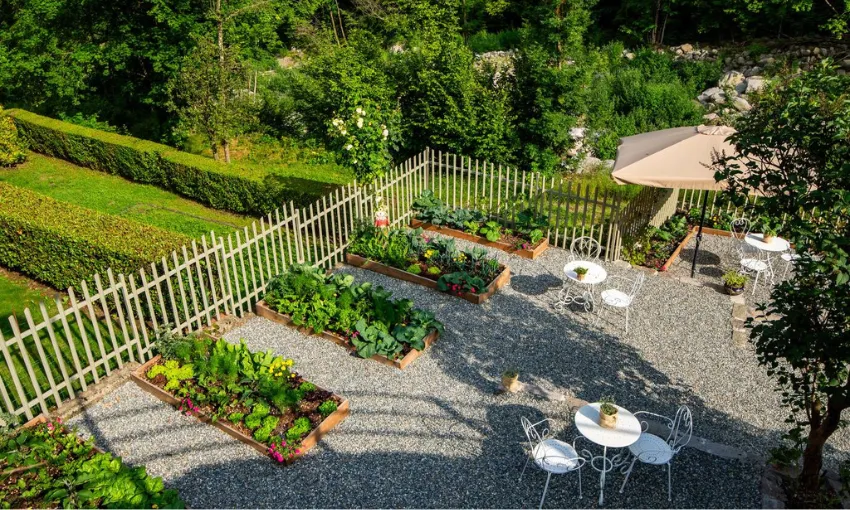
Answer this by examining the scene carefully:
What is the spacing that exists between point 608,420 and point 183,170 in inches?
447

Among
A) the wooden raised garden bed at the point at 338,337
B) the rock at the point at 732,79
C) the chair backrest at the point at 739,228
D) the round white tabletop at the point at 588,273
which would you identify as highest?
the rock at the point at 732,79

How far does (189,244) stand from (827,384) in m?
8.15

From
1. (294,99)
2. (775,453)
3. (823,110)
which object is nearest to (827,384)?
(775,453)

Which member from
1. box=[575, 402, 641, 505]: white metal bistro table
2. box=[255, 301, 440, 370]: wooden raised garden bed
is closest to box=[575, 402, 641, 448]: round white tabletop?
box=[575, 402, 641, 505]: white metal bistro table

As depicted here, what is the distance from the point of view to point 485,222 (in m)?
11.6

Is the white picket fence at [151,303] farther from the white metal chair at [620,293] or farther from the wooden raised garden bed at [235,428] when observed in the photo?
the white metal chair at [620,293]

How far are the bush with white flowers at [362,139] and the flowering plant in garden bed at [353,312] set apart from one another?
2.51 meters

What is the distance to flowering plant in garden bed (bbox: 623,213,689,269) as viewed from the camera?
10.6 metres

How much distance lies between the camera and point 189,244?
362 inches

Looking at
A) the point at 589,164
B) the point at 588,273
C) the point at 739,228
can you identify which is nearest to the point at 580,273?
the point at 588,273

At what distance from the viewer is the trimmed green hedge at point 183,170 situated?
12.7 metres

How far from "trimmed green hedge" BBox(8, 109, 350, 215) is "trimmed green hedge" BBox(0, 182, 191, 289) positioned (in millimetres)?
3360

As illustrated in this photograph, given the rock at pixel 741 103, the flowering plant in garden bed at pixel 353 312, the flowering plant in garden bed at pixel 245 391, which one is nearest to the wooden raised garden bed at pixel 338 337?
the flowering plant in garden bed at pixel 353 312

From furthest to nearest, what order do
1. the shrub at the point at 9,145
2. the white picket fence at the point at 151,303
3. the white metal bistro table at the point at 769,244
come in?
the shrub at the point at 9,145 → the white metal bistro table at the point at 769,244 → the white picket fence at the point at 151,303
